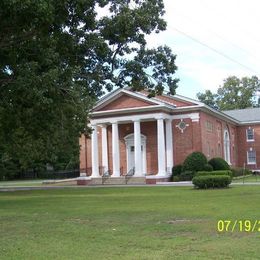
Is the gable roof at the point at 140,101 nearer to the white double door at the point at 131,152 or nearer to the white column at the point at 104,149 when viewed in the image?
the white column at the point at 104,149

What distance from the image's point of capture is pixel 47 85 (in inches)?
593

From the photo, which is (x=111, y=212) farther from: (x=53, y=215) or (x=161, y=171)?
(x=161, y=171)

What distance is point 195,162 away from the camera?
42281 mm

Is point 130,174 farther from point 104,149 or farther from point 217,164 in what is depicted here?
point 217,164

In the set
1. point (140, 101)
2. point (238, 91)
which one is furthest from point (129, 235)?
point (238, 91)

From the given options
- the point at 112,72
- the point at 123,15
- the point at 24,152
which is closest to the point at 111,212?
the point at 112,72

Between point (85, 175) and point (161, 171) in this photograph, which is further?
point (85, 175)

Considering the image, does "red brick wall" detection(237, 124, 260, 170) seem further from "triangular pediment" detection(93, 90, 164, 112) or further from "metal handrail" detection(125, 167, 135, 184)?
"triangular pediment" detection(93, 90, 164, 112)

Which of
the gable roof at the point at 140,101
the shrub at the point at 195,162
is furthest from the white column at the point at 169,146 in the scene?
the shrub at the point at 195,162

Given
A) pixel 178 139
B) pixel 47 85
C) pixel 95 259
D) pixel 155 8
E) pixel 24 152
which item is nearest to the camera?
pixel 95 259

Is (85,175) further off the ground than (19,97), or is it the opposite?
(19,97)

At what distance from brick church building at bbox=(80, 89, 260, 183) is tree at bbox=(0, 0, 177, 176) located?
941 inches

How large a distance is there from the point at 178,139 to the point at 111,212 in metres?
30.3
